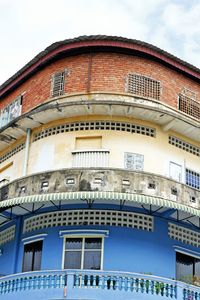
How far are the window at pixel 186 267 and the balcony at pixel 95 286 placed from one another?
228cm

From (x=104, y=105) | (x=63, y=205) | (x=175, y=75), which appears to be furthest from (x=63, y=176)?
(x=175, y=75)

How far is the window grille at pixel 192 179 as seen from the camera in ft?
78.3

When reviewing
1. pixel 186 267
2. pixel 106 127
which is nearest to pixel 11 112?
pixel 106 127

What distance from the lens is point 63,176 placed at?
21438mm

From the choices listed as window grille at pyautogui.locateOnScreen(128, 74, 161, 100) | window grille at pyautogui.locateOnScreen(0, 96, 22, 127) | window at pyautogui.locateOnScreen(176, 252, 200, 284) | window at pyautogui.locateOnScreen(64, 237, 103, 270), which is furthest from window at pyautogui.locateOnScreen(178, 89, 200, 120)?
window at pyautogui.locateOnScreen(64, 237, 103, 270)

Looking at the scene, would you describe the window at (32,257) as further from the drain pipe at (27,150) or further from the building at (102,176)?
the drain pipe at (27,150)

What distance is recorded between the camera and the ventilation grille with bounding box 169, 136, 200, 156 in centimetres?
2398

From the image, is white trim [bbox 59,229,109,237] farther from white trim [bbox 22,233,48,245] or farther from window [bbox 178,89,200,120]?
window [bbox 178,89,200,120]

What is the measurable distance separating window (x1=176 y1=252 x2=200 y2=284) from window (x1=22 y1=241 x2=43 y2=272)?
4876 mm

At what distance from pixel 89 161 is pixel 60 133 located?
5.70 ft

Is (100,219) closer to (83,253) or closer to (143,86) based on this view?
(83,253)

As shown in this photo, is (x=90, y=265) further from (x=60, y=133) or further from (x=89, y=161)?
(x=60, y=133)

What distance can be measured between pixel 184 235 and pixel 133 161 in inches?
128

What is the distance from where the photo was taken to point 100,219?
21594mm
